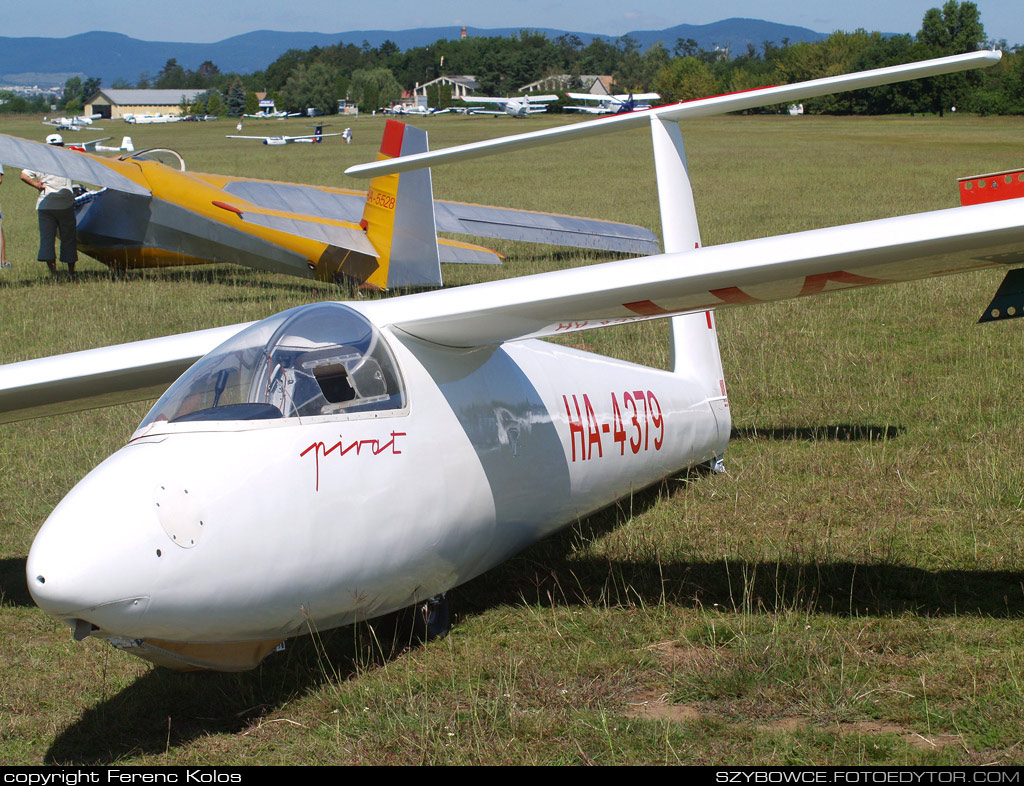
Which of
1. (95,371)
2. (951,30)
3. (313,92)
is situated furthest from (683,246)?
(313,92)

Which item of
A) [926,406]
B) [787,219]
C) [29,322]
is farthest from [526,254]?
[926,406]

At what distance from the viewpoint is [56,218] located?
714 inches

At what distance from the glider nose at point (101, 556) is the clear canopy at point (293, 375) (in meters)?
0.49

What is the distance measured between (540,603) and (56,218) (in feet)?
51.6

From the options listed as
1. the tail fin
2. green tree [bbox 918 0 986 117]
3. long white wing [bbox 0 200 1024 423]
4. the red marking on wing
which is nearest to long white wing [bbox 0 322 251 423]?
long white wing [bbox 0 200 1024 423]

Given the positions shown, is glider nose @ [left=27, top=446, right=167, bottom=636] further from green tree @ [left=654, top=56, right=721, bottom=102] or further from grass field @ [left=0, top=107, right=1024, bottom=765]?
green tree @ [left=654, top=56, right=721, bottom=102]

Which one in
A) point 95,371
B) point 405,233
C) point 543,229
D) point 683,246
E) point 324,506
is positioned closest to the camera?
point 324,506

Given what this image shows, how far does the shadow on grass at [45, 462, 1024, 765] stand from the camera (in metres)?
4.43

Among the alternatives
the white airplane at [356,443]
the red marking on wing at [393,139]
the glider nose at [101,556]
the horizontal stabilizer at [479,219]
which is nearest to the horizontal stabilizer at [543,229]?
the horizontal stabilizer at [479,219]

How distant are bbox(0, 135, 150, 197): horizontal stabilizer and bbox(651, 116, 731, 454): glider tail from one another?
11.6 m

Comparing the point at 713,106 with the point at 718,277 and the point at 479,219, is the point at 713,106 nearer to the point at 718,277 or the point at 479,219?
the point at 718,277

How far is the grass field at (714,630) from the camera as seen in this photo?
4.20 m
